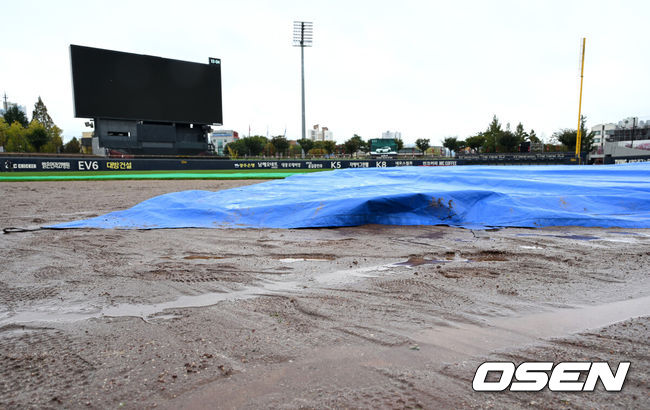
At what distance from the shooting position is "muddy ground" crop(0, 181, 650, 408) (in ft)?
5.26

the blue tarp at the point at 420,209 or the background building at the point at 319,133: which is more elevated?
the background building at the point at 319,133

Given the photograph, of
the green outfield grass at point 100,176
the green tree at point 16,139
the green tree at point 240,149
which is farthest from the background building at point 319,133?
the green outfield grass at point 100,176

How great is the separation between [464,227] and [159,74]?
4411 centimetres

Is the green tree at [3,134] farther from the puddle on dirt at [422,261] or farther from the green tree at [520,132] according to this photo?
the green tree at [520,132]

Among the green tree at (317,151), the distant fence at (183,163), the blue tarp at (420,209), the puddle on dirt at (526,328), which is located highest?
the green tree at (317,151)

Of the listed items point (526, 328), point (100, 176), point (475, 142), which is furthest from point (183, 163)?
point (475, 142)

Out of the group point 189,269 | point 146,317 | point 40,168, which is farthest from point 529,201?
point 40,168

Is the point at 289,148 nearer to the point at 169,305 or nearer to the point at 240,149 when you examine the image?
the point at 240,149

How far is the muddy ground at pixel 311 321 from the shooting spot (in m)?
1.60

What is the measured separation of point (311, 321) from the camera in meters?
2.30

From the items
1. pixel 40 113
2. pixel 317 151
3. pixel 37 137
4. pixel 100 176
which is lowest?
pixel 100 176

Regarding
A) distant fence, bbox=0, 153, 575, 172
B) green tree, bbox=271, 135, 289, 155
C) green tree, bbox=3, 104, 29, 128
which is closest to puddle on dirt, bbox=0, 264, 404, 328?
distant fence, bbox=0, 153, 575, 172

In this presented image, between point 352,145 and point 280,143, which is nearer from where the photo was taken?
point 280,143

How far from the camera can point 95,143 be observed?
42.8 metres
